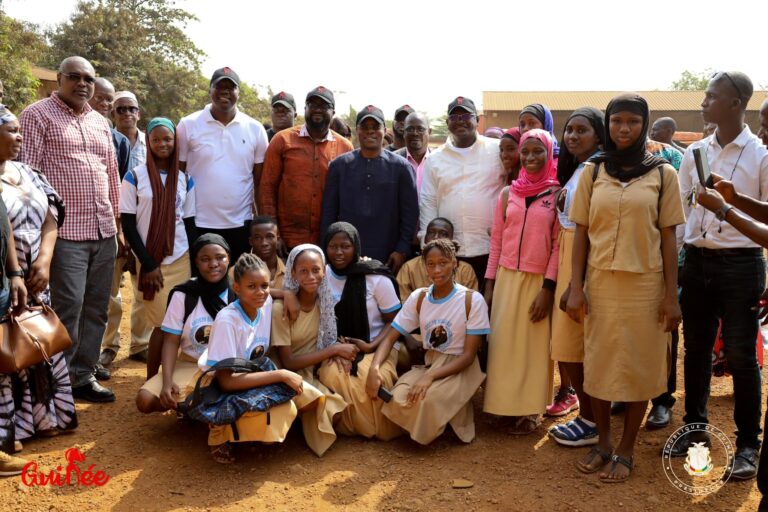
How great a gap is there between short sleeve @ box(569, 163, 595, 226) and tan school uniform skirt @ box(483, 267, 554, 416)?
0.69 m

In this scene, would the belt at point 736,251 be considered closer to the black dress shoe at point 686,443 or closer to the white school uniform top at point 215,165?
the black dress shoe at point 686,443

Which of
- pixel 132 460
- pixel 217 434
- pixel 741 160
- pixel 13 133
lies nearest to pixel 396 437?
pixel 217 434

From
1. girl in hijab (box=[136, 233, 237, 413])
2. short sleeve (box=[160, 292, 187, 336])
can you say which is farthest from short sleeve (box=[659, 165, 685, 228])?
short sleeve (box=[160, 292, 187, 336])

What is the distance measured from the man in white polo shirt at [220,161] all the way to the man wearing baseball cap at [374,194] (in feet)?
2.53

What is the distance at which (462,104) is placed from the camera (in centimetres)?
479

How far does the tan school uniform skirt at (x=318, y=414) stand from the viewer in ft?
12.7

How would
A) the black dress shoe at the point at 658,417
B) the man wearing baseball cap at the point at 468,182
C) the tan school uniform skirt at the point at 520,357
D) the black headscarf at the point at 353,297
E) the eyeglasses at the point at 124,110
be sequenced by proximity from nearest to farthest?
the tan school uniform skirt at the point at 520,357
the black dress shoe at the point at 658,417
the black headscarf at the point at 353,297
the man wearing baseball cap at the point at 468,182
the eyeglasses at the point at 124,110

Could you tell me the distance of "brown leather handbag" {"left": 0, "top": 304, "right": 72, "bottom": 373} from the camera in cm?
360

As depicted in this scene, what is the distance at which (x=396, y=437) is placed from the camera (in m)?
4.18

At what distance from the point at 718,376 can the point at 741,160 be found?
218 cm

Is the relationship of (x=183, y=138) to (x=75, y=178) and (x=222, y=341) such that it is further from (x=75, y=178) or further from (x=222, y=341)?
(x=222, y=341)

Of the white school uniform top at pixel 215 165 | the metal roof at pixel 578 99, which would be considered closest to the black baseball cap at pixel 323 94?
the white school uniform top at pixel 215 165

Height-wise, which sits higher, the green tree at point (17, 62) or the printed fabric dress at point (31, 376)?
the green tree at point (17, 62)

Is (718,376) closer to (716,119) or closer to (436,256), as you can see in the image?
(716,119)
